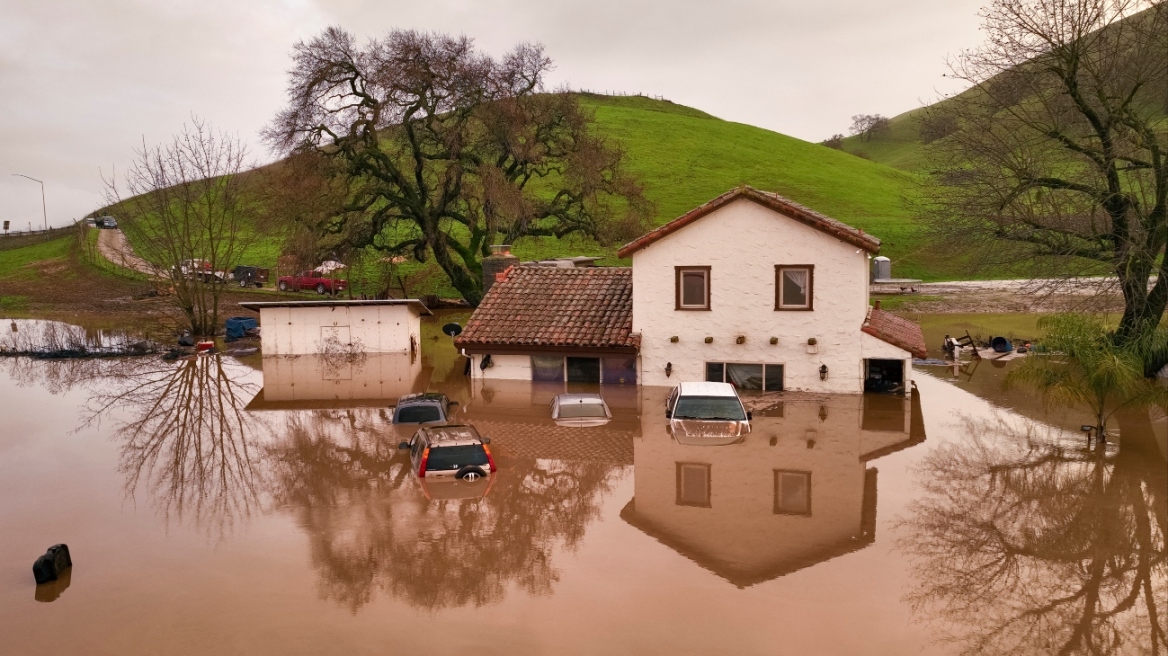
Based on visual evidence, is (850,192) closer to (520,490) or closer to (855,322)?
(855,322)

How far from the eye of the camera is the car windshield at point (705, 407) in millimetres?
21922

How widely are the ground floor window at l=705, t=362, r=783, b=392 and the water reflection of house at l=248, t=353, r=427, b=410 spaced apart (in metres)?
10.6

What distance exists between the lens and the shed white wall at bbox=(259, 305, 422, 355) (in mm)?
36188

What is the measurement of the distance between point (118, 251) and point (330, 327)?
38.7 meters

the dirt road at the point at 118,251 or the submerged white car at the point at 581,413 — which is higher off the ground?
the dirt road at the point at 118,251

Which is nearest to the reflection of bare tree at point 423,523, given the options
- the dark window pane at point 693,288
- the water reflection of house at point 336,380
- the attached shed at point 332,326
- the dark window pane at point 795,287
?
the water reflection of house at point 336,380

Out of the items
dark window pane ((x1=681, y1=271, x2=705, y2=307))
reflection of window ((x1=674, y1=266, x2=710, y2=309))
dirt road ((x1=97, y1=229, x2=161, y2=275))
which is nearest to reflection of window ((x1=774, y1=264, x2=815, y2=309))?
reflection of window ((x1=674, y1=266, x2=710, y2=309))

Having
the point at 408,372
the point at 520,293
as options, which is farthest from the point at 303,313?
the point at 520,293

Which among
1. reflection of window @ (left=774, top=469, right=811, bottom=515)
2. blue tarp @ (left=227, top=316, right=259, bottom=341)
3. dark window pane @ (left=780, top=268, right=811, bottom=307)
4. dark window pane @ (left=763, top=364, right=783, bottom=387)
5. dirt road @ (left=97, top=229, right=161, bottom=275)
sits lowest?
reflection of window @ (left=774, top=469, right=811, bottom=515)

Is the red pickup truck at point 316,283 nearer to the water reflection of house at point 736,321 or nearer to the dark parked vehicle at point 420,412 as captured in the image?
the water reflection of house at point 736,321

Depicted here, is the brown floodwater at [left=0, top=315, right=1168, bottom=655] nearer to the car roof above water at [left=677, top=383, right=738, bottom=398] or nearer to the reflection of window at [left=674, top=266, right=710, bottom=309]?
the car roof above water at [left=677, top=383, right=738, bottom=398]

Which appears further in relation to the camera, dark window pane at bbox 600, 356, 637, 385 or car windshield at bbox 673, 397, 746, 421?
dark window pane at bbox 600, 356, 637, 385

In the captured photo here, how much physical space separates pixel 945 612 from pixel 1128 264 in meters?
19.3

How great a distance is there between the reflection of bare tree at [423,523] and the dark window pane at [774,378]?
31.4 feet
